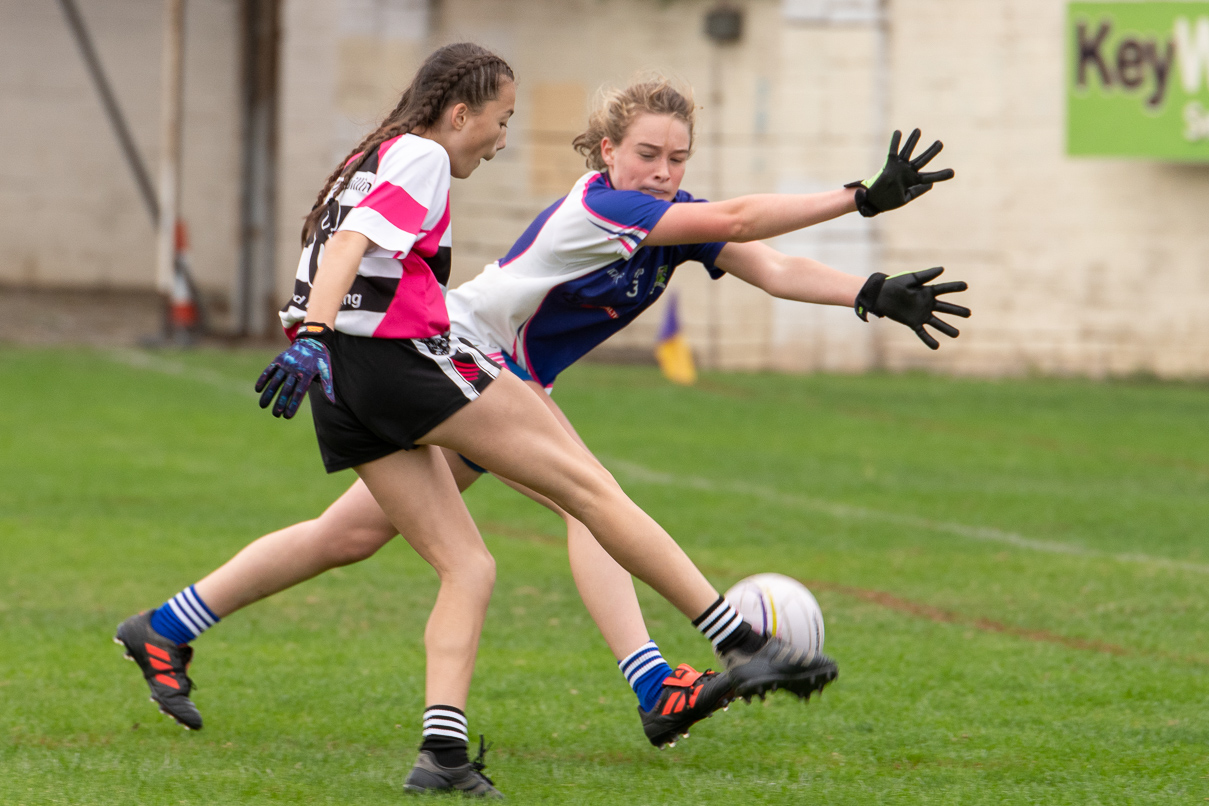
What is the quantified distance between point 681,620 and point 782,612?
2.29m

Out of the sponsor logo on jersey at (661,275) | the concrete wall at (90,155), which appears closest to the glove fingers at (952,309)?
the sponsor logo on jersey at (661,275)

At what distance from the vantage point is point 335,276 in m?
3.65

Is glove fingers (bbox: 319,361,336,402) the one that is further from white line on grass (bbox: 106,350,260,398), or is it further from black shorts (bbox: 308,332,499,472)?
white line on grass (bbox: 106,350,260,398)

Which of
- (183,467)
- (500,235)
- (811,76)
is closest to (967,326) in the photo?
(811,76)

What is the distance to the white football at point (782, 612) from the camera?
412cm

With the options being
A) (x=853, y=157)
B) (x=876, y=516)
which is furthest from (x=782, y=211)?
(x=853, y=157)

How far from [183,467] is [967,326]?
10.1 meters

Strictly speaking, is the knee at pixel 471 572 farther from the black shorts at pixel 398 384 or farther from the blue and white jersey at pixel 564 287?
the blue and white jersey at pixel 564 287

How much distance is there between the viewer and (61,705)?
493 centimetres

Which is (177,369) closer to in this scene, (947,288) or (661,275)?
(661,275)

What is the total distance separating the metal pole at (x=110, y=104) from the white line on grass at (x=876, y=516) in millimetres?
13111

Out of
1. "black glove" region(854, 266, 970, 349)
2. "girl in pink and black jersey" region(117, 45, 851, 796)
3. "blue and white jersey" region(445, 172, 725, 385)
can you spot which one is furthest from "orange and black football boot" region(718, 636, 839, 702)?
"blue and white jersey" region(445, 172, 725, 385)

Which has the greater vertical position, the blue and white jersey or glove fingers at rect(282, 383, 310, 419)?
the blue and white jersey

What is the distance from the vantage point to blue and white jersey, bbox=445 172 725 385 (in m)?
4.27
